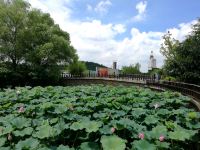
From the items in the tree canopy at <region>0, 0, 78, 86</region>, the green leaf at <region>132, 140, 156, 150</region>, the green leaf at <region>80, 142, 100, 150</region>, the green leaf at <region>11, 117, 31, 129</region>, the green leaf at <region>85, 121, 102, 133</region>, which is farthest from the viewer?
the tree canopy at <region>0, 0, 78, 86</region>

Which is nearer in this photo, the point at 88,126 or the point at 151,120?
the point at 88,126

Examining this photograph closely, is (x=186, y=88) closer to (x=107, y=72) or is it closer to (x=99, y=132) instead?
(x=99, y=132)

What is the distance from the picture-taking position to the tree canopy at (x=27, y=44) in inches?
1527

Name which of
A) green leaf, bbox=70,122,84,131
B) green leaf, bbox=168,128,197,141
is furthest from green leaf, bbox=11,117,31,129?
green leaf, bbox=168,128,197,141

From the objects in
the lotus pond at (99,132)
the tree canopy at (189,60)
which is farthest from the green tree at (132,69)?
the lotus pond at (99,132)

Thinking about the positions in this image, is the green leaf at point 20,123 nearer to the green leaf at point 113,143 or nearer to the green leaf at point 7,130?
the green leaf at point 7,130

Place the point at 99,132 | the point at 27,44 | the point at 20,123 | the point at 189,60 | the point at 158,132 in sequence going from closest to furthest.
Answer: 1. the point at 158,132
2. the point at 99,132
3. the point at 20,123
4. the point at 189,60
5. the point at 27,44

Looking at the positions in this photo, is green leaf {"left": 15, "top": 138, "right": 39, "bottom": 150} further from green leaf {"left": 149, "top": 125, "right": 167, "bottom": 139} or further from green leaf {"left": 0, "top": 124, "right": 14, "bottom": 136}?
green leaf {"left": 149, "top": 125, "right": 167, "bottom": 139}

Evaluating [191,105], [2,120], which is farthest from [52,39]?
[2,120]

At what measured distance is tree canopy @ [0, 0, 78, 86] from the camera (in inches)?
1527

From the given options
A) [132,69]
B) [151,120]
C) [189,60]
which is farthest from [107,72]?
Result: [151,120]

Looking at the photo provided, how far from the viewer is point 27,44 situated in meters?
39.4

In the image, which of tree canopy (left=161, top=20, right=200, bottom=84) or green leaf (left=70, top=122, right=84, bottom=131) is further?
tree canopy (left=161, top=20, right=200, bottom=84)

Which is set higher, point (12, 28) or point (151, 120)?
point (12, 28)
